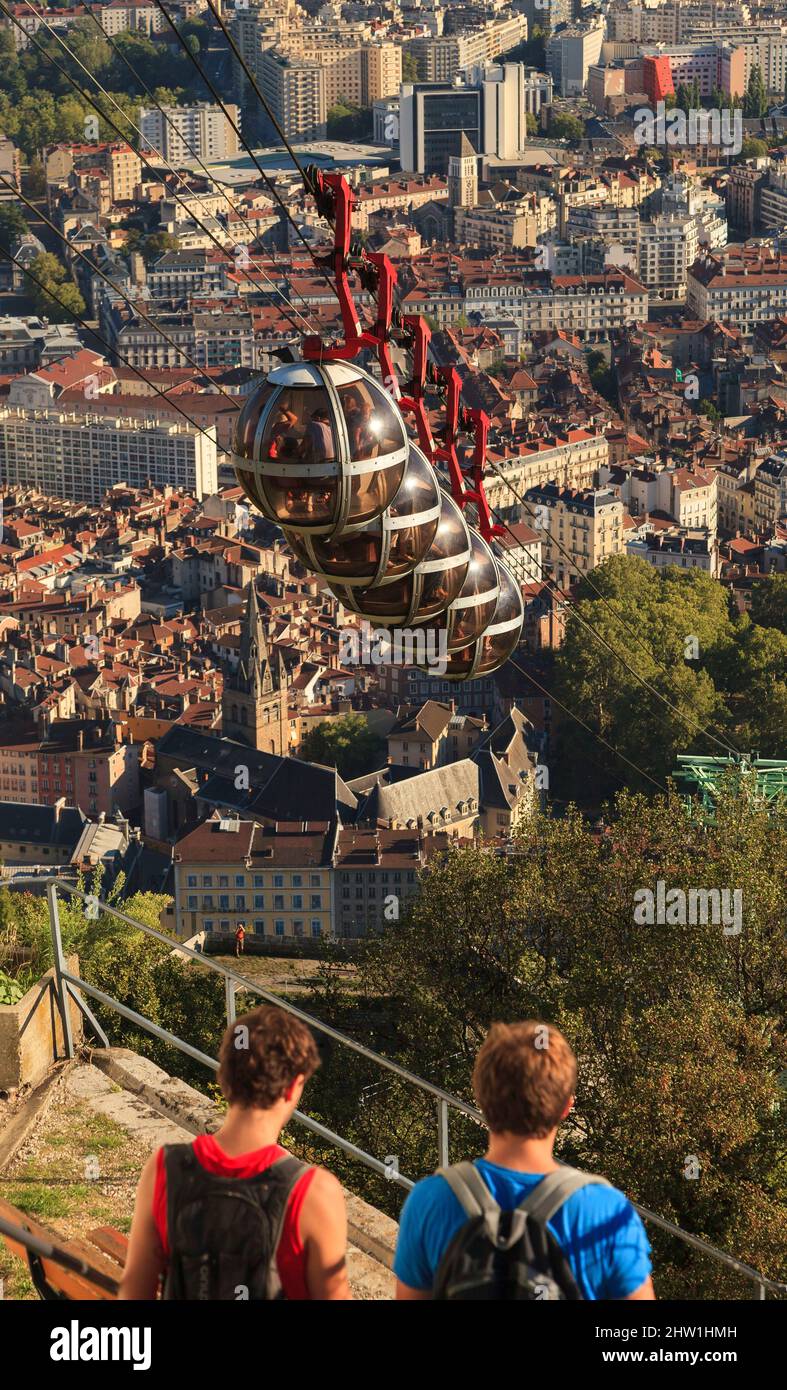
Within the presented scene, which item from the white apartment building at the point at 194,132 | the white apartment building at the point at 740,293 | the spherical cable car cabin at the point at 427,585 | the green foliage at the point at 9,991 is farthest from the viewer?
the white apartment building at the point at 194,132

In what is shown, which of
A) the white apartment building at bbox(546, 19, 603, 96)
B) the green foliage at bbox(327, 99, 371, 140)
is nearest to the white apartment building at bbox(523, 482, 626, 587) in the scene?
the green foliage at bbox(327, 99, 371, 140)

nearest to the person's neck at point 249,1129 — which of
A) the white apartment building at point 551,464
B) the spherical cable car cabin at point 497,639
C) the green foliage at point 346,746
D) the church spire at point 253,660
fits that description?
the spherical cable car cabin at point 497,639

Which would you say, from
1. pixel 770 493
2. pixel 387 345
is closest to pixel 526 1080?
pixel 387 345

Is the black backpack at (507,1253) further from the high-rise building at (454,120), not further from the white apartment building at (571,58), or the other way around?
the white apartment building at (571,58)

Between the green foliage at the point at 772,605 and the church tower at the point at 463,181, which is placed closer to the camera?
the green foliage at the point at 772,605

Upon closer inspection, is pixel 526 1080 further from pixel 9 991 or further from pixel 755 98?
pixel 755 98

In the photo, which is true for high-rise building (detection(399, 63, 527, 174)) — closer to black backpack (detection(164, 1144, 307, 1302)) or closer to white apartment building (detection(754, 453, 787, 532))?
white apartment building (detection(754, 453, 787, 532))
